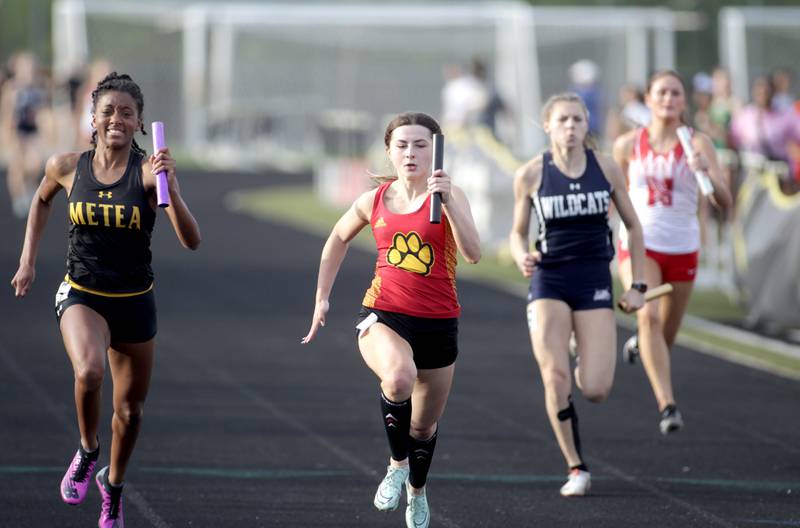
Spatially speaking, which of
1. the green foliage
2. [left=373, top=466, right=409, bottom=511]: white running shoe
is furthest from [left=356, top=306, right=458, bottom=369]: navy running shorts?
the green foliage

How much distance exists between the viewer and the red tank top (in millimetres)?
7219

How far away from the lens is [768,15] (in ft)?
112

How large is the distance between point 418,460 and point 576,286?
1.68m

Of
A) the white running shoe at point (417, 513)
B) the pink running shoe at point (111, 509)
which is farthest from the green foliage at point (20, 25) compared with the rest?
the white running shoe at point (417, 513)

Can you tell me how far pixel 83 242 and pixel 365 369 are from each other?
5.85 metres

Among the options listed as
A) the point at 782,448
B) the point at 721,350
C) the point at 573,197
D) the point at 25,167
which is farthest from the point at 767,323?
the point at 25,167

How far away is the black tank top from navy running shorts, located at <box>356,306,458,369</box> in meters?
1.06

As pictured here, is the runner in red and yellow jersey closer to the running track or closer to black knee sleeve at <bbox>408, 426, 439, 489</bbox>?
black knee sleeve at <bbox>408, 426, 439, 489</bbox>

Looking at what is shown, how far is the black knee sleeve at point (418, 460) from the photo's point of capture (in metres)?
7.32

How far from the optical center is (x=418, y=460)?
7332 millimetres

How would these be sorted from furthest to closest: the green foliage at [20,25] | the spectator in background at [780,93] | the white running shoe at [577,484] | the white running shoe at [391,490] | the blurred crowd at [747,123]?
the green foliage at [20,25] < the spectator in background at [780,93] < the blurred crowd at [747,123] < the white running shoe at [577,484] < the white running shoe at [391,490]

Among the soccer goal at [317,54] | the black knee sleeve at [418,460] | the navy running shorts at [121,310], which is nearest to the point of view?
the navy running shorts at [121,310]

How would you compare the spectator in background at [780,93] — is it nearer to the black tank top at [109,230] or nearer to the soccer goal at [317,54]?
the black tank top at [109,230]

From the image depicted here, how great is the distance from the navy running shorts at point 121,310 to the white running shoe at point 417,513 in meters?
1.42
